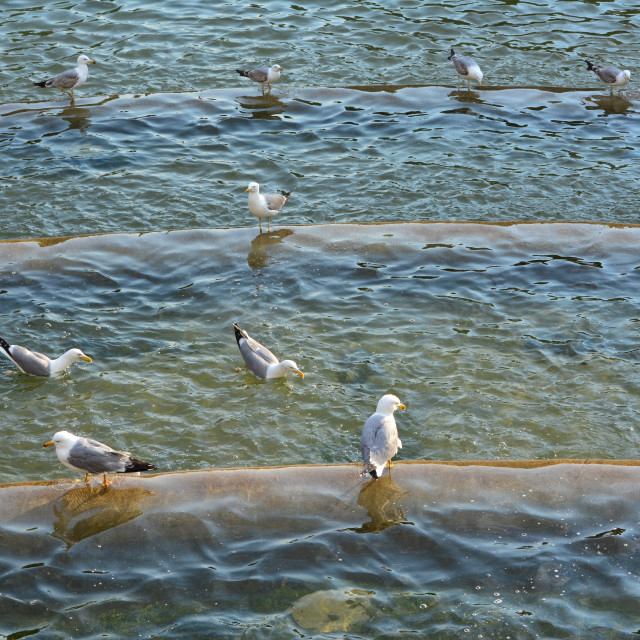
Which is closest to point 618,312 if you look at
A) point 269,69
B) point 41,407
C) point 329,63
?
point 41,407

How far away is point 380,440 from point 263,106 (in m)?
9.31

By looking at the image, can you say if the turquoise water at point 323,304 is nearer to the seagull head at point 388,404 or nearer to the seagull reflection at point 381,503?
the seagull reflection at point 381,503

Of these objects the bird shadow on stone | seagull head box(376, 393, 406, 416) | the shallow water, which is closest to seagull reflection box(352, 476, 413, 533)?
seagull head box(376, 393, 406, 416)

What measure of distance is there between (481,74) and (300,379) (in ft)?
26.7

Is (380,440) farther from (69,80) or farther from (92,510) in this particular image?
(69,80)

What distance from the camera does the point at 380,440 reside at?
691cm

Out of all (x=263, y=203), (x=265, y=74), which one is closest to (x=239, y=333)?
(x=263, y=203)

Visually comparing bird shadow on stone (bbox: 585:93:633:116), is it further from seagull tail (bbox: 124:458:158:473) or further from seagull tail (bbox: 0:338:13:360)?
seagull tail (bbox: 124:458:158:473)

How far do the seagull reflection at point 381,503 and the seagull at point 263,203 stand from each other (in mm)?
4976

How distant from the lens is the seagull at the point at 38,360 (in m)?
8.64

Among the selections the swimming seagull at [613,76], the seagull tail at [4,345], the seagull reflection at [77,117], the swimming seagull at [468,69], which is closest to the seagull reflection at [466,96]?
the swimming seagull at [468,69]

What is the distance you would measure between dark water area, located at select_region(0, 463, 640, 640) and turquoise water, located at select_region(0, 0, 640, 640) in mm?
20

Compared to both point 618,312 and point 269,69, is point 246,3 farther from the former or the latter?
point 618,312

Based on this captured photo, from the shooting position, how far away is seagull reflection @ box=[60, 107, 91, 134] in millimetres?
14273
